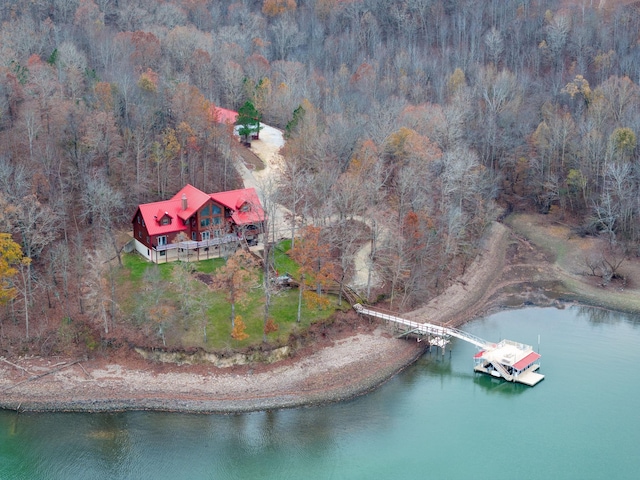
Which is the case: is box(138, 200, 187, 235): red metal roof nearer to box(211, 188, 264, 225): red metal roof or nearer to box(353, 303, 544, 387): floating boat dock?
box(211, 188, 264, 225): red metal roof

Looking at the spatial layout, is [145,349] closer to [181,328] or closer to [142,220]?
[181,328]

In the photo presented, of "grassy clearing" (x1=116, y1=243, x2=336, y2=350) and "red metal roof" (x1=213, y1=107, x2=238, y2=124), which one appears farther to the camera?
"red metal roof" (x1=213, y1=107, x2=238, y2=124)

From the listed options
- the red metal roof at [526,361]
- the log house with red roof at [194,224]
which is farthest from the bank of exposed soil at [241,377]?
the log house with red roof at [194,224]

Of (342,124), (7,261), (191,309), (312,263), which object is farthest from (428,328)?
(7,261)

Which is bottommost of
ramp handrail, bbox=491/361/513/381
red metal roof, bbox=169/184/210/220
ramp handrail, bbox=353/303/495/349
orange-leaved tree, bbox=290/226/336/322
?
ramp handrail, bbox=491/361/513/381

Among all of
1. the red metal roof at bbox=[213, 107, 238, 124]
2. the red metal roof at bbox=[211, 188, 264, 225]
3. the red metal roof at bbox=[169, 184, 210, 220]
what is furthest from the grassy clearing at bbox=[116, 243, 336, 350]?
the red metal roof at bbox=[213, 107, 238, 124]

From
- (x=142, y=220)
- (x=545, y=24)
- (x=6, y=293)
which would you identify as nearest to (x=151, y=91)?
(x=142, y=220)

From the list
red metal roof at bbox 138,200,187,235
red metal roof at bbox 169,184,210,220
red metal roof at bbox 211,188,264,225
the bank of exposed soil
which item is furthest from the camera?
red metal roof at bbox 211,188,264,225

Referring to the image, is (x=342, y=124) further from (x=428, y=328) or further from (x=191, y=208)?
(x=428, y=328)
